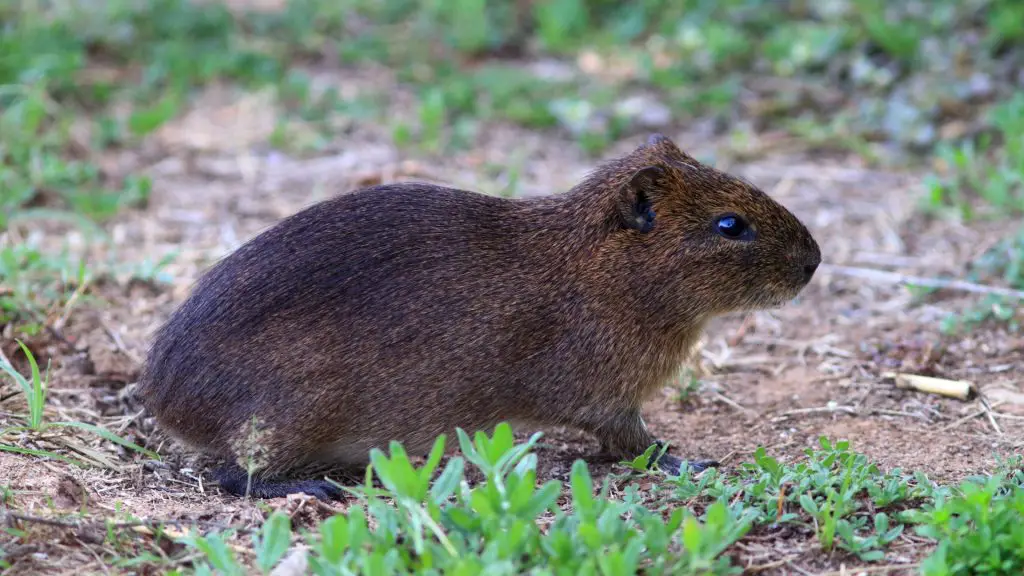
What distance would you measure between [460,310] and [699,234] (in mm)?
1024

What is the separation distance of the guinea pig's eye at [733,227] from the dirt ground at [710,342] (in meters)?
0.88

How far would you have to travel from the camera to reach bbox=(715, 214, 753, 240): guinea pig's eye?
15.5 feet

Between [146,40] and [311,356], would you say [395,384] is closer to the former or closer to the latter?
[311,356]

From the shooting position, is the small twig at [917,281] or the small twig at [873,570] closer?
the small twig at [873,570]

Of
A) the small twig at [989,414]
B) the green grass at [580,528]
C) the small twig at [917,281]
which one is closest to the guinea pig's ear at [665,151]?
the green grass at [580,528]

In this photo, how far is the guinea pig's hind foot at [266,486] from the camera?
4.41 metres

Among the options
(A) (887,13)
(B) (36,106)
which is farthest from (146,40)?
(A) (887,13)

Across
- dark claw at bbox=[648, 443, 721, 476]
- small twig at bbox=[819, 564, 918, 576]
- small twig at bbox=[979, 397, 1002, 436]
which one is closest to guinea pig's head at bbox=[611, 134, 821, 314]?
dark claw at bbox=[648, 443, 721, 476]

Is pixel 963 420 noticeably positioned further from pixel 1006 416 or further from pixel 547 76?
pixel 547 76

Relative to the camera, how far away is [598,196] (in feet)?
15.7

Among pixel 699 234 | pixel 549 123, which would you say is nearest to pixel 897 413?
pixel 699 234

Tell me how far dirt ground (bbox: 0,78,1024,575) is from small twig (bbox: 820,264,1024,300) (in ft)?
0.16

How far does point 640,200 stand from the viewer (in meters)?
4.71

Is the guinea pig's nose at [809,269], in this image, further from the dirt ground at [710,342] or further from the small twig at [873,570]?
the small twig at [873,570]
